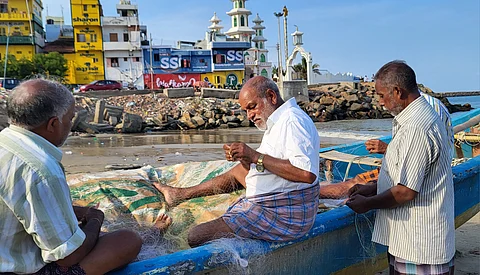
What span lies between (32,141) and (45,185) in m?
0.21

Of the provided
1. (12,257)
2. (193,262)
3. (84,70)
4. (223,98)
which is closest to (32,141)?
(12,257)

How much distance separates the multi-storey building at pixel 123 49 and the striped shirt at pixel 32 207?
145ft

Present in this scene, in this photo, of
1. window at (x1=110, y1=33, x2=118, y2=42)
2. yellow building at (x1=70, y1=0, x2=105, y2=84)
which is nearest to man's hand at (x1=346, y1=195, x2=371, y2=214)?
yellow building at (x1=70, y1=0, x2=105, y2=84)

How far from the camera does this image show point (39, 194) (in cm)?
171

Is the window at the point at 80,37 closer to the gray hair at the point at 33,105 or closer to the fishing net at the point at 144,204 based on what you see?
the fishing net at the point at 144,204

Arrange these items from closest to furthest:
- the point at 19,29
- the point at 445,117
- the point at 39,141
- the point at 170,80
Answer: the point at 39,141
the point at 445,117
the point at 19,29
the point at 170,80

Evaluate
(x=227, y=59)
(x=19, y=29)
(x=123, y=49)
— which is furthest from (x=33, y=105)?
(x=19, y=29)

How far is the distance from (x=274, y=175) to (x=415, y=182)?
82 cm

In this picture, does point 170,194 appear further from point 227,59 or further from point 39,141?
point 227,59

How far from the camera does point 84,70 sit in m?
45.0

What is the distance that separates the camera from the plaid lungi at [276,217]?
9.02 feet

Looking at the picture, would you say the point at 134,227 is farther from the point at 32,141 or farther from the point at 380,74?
the point at 380,74

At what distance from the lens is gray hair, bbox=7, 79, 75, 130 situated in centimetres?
185

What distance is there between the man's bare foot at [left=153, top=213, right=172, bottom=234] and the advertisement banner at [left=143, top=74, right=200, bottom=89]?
43.1 metres
